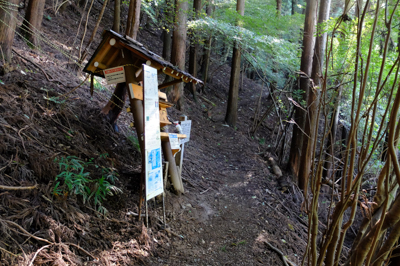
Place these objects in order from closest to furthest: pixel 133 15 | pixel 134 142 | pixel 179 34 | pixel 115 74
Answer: pixel 115 74 < pixel 133 15 < pixel 134 142 < pixel 179 34

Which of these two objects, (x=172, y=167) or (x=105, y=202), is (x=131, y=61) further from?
(x=105, y=202)

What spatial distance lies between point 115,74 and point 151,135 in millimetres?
1517

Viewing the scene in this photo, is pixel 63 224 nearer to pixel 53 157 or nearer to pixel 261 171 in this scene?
pixel 53 157

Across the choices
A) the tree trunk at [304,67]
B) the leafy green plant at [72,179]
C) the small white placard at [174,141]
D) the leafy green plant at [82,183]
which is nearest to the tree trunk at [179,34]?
the tree trunk at [304,67]

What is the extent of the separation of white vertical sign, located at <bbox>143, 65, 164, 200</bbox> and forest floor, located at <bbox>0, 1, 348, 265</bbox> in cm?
70

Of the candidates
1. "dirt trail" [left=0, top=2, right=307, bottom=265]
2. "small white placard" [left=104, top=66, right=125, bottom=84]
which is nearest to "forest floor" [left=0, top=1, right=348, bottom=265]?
"dirt trail" [left=0, top=2, right=307, bottom=265]

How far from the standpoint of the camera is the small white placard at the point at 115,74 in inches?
198

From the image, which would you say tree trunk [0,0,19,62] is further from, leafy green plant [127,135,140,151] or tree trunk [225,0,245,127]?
tree trunk [225,0,245,127]

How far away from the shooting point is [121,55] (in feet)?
16.8

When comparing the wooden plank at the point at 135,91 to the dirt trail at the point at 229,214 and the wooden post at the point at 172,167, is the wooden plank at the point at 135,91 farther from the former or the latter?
the dirt trail at the point at 229,214

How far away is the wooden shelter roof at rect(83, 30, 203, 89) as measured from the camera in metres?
4.73

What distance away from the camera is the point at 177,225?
16.8 feet

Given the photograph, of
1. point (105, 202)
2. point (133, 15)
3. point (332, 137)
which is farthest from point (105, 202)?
point (133, 15)

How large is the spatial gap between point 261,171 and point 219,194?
2860 millimetres
